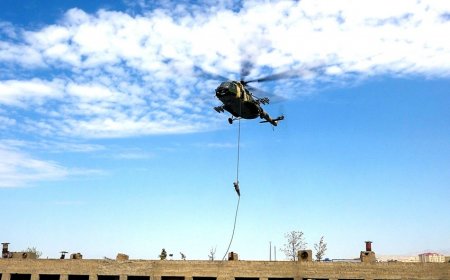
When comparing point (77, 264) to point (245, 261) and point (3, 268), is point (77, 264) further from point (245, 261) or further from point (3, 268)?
point (245, 261)

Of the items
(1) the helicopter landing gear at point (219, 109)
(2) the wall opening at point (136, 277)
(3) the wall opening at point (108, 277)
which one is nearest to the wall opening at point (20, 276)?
(3) the wall opening at point (108, 277)

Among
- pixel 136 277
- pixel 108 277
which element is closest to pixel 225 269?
pixel 136 277

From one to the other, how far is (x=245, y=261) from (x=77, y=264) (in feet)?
40.3

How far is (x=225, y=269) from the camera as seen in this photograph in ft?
94.2

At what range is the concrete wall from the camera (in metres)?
26.3

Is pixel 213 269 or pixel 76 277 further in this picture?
pixel 76 277

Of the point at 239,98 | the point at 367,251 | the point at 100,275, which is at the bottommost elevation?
the point at 100,275

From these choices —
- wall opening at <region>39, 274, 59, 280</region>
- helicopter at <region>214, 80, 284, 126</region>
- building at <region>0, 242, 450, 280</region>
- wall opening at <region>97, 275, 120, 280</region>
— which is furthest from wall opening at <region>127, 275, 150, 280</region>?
helicopter at <region>214, 80, 284, 126</region>

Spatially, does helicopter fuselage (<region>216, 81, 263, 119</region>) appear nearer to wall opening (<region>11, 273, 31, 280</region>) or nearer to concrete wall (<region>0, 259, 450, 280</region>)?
concrete wall (<region>0, 259, 450, 280</region>)

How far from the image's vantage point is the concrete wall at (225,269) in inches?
1036

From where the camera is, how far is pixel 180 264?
96.7 ft

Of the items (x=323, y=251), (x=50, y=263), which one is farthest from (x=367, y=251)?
(x=323, y=251)

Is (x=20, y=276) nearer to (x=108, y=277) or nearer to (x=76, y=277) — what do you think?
(x=76, y=277)

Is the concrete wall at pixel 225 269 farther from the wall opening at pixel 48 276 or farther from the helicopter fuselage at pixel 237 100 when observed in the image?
the helicopter fuselage at pixel 237 100
